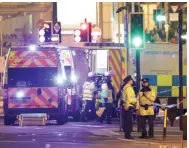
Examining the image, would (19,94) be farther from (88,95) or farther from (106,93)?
(88,95)

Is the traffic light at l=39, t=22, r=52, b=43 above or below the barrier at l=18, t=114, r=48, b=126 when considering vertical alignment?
above

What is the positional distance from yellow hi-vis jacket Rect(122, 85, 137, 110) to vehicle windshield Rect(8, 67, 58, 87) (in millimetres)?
4683

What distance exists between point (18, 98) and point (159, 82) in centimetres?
664

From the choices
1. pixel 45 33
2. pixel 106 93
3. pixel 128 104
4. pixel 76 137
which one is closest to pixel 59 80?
pixel 106 93

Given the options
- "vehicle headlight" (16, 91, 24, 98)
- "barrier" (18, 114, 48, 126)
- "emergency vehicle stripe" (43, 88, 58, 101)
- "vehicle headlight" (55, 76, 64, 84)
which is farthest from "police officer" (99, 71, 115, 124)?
"vehicle headlight" (16, 91, 24, 98)

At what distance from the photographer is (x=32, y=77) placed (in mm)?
23938

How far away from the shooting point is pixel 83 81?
27.8m

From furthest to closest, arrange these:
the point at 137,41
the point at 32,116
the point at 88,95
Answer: the point at 88,95 → the point at 32,116 → the point at 137,41

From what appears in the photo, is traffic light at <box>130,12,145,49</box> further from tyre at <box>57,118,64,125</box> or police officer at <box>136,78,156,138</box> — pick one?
tyre at <box>57,118,64,125</box>

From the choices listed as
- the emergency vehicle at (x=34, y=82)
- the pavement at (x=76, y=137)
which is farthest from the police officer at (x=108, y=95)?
the emergency vehicle at (x=34, y=82)

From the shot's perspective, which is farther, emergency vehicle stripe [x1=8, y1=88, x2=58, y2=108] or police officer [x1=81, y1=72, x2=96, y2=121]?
police officer [x1=81, y1=72, x2=96, y2=121]

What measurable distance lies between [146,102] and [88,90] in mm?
6312

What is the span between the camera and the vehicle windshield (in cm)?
2386

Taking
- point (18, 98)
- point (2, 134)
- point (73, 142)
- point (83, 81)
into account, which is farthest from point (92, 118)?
point (73, 142)
